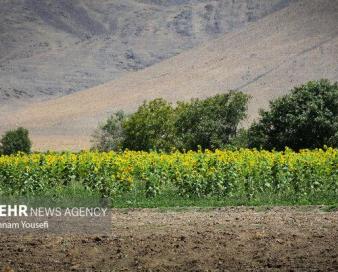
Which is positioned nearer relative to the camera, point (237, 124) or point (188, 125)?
point (188, 125)

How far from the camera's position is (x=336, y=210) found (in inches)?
665

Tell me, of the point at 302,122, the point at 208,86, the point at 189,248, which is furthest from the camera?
the point at 208,86

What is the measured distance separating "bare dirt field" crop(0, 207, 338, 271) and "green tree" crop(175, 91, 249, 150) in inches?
1411

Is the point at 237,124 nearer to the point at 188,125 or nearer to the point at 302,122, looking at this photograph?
the point at 188,125

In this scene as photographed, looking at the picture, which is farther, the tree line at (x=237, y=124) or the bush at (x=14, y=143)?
the bush at (x=14, y=143)

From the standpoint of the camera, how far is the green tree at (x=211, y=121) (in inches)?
1989

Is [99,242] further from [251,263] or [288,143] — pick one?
[288,143]

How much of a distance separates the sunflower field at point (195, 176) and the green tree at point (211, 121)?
26.2 m

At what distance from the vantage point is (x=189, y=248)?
1159 cm

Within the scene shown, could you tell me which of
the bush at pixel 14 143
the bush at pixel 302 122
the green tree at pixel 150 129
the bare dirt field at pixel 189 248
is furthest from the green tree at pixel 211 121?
the bare dirt field at pixel 189 248

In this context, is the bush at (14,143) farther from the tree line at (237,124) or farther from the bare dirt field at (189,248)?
the bare dirt field at (189,248)

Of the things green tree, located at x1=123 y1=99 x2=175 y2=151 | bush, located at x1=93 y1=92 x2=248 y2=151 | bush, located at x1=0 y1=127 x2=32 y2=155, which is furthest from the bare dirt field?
bush, located at x1=0 y1=127 x2=32 y2=155

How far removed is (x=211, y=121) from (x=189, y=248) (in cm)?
3945

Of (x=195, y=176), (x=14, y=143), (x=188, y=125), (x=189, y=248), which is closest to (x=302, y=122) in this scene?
(x=188, y=125)
